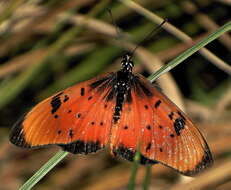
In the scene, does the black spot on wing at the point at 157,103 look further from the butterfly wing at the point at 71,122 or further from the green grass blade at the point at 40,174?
the green grass blade at the point at 40,174

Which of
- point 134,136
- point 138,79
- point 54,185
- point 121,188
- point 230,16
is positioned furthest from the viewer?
point 230,16

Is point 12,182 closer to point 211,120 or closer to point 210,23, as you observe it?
point 211,120

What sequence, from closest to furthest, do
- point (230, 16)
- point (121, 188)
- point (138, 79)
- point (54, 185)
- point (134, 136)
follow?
point (134, 136) → point (138, 79) → point (121, 188) → point (54, 185) → point (230, 16)

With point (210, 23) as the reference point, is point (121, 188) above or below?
below

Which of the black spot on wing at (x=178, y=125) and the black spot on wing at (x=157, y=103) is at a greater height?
the black spot on wing at (x=157, y=103)

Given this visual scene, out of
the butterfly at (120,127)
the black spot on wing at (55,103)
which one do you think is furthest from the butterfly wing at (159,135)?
the black spot on wing at (55,103)

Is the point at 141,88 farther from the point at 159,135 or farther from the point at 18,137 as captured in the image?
the point at 18,137

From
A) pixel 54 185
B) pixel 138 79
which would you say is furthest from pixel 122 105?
pixel 54 185
